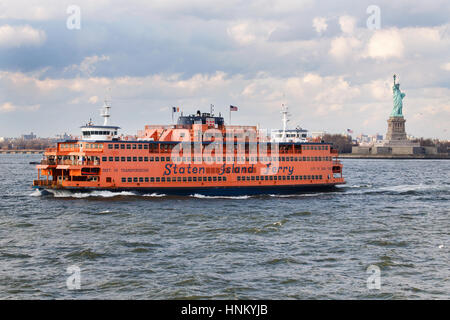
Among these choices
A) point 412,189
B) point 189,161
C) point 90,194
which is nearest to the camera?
point 90,194

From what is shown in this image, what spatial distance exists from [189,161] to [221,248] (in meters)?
26.0

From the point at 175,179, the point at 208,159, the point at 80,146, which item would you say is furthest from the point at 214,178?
the point at 80,146

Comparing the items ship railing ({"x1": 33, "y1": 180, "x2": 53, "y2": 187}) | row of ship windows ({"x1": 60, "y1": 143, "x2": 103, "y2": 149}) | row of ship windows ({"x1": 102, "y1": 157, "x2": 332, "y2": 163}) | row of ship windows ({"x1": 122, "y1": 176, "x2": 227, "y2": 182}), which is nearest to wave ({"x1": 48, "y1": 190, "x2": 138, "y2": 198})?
row of ship windows ({"x1": 122, "y1": 176, "x2": 227, "y2": 182})

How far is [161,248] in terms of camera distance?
2819 centimetres

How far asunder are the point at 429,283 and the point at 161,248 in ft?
46.4

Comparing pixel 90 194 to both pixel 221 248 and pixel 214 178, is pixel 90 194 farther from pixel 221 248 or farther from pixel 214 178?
pixel 221 248

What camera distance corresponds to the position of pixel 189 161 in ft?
175

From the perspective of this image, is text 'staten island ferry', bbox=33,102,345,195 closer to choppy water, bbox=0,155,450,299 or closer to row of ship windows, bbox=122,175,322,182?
row of ship windows, bbox=122,175,322,182

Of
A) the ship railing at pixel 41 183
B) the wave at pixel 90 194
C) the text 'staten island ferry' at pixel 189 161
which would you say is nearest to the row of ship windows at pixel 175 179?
the text 'staten island ferry' at pixel 189 161

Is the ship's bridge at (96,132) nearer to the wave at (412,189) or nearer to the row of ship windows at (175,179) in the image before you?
the row of ship windows at (175,179)

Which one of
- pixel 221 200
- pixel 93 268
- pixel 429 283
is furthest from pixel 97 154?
pixel 429 283

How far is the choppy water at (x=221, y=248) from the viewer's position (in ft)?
69.2
